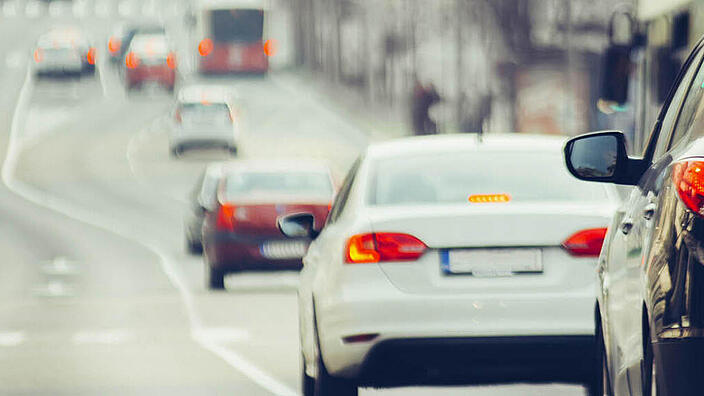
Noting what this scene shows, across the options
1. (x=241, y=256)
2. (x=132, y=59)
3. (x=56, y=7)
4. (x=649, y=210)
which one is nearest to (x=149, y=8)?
(x=56, y=7)

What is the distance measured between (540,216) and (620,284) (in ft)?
9.03

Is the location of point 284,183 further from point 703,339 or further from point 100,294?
point 703,339

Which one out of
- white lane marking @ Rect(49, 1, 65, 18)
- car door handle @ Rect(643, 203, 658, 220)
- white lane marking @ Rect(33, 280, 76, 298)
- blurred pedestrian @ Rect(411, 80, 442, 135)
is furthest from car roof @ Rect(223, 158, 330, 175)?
white lane marking @ Rect(49, 1, 65, 18)

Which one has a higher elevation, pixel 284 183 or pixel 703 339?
pixel 703 339

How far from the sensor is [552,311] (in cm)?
838

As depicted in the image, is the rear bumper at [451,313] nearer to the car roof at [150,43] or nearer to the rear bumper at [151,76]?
the car roof at [150,43]

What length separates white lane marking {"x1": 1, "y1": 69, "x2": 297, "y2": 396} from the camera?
1203 centimetres

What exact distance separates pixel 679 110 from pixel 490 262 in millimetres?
2739

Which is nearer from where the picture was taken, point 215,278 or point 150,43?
point 215,278

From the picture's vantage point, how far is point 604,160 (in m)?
6.19

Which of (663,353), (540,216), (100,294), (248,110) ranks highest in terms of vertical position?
(663,353)

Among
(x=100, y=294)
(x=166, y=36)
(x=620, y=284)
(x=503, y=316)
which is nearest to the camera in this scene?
(x=620, y=284)

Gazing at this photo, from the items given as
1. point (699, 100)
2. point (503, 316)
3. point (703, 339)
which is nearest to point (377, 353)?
point (503, 316)

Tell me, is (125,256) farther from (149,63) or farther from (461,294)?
(149,63)
